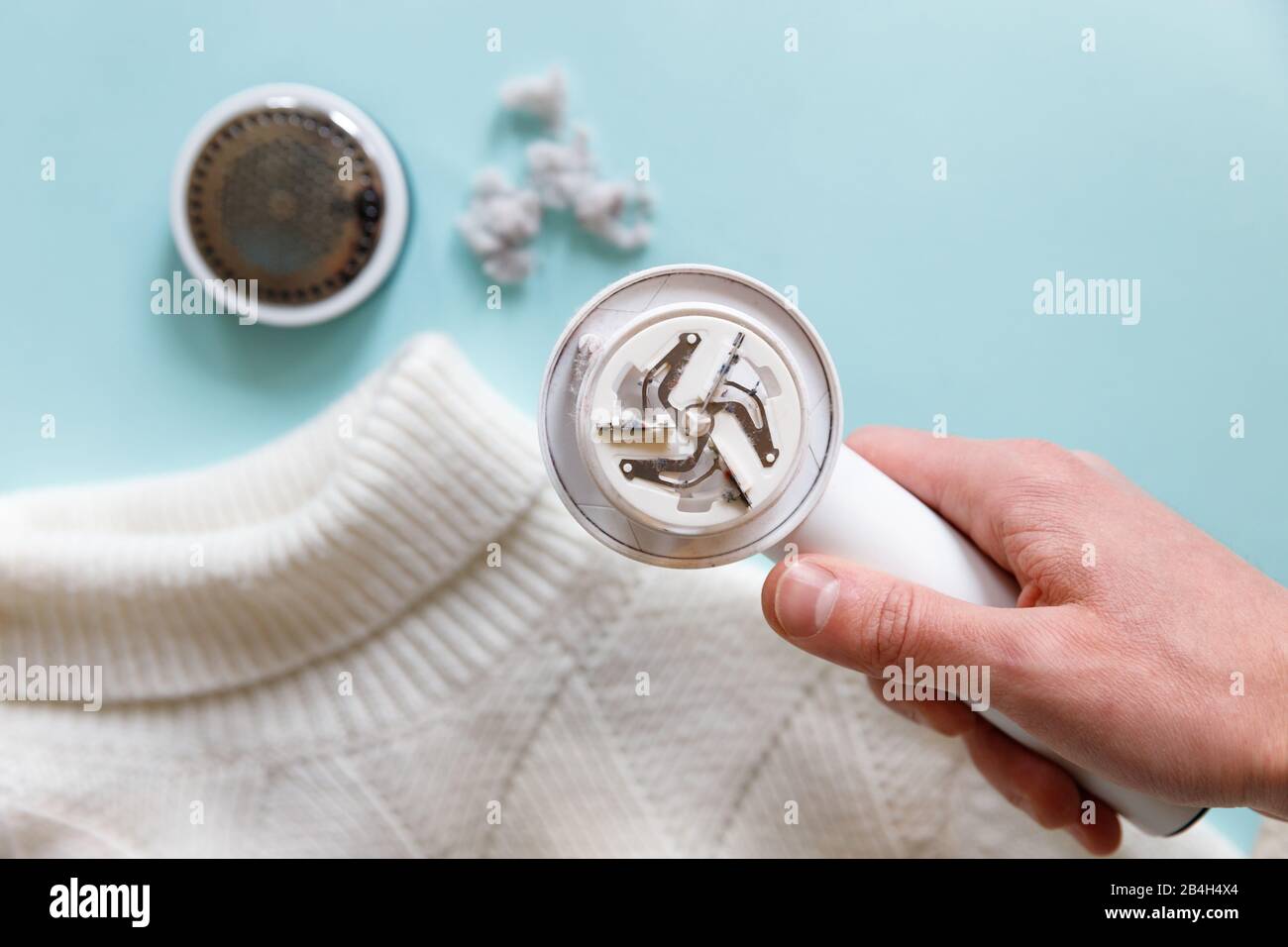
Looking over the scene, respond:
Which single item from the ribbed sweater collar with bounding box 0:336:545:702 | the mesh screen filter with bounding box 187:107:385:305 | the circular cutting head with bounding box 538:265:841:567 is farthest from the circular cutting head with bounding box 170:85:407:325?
the circular cutting head with bounding box 538:265:841:567

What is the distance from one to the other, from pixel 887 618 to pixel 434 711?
37cm

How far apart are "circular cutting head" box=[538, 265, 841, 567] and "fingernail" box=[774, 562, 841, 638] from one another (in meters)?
0.05

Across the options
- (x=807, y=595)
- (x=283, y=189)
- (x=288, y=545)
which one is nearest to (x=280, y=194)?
(x=283, y=189)

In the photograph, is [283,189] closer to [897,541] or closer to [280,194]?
[280,194]

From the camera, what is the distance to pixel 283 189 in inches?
26.9

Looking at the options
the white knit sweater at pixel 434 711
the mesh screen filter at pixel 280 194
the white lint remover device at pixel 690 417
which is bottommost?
the white knit sweater at pixel 434 711

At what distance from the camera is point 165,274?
28.5 inches

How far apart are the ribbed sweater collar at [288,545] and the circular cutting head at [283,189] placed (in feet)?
0.41

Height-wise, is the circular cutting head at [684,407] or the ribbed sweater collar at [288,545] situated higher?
the circular cutting head at [684,407]

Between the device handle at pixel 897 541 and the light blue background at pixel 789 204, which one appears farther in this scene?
the light blue background at pixel 789 204

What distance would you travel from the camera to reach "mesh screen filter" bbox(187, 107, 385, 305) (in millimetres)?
684

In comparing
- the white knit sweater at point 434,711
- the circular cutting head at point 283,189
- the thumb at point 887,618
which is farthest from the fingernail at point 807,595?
the circular cutting head at point 283,189

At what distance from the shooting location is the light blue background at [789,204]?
0.71 meters

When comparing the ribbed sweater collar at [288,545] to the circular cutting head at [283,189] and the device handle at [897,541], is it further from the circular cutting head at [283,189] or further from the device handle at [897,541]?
the device handle at [897,541]
